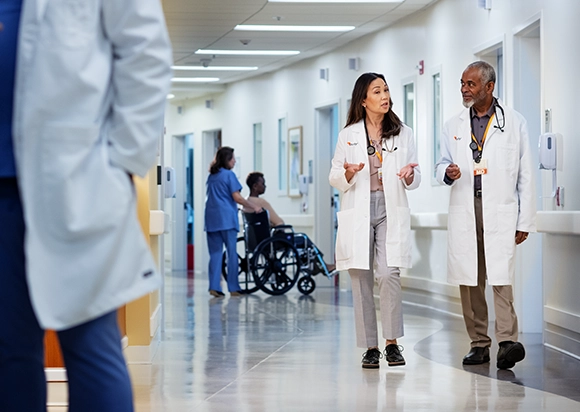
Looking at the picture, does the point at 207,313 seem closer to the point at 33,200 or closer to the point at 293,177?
the point at 293,177

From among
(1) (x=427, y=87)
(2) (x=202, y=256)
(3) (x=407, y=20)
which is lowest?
(2) (x=202, y=256)

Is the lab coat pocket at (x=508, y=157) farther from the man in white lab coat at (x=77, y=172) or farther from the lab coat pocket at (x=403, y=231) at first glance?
the man in white lab coat at (x=77, y=172)

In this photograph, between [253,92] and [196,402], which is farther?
[253,92]

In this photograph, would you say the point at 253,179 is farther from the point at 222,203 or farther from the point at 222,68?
the point at 222,68

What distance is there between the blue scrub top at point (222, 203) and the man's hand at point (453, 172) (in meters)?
6.01

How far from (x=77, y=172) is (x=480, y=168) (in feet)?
12.0

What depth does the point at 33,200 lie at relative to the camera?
169 cm

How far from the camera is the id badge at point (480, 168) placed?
5107 mm

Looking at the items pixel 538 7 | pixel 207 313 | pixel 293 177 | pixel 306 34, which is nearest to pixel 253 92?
pixel 293 177

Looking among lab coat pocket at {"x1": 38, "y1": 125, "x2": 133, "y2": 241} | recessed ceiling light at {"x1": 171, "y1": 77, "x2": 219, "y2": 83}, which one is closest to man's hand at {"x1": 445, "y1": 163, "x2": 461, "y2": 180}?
lab coat pocket at {"x1": 38, "y1": 125, "x2": 133, "y2": 241}

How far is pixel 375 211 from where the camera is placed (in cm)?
518

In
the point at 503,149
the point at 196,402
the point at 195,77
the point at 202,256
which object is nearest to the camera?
the point at 196,402

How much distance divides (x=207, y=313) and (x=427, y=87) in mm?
2808

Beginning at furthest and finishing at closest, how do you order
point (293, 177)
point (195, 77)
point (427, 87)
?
point (195, 77)
point (293, 177)
point (427, 87)
